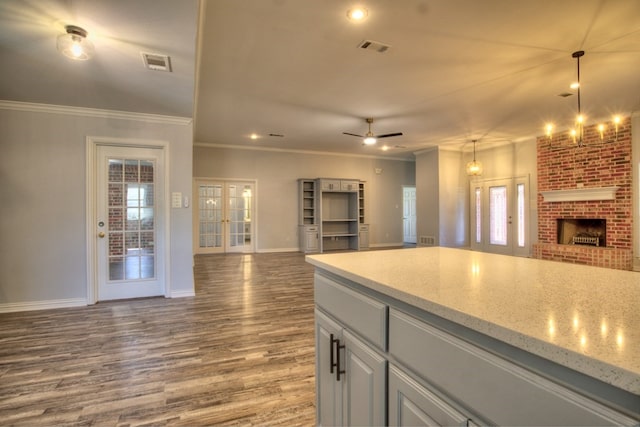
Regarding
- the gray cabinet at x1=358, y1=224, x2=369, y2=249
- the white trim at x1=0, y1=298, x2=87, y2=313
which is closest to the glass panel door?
the gray cabinet at x1=358, y1=224, x2=369, y2=249

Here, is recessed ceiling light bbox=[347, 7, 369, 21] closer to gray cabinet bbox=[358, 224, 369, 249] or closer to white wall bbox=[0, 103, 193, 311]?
white wall bbox=[0, 103, 193, 311]

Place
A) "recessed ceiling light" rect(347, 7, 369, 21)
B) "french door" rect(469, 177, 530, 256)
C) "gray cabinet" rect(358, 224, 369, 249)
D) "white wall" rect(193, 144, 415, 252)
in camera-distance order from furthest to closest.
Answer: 1. "gray cabinet" rect(358, 224, 369, 249)
2. "white wall" rect(193, 144, 415, 252)
3. "french door" rect(469, 177, 530, 256)
4. "recessed ceiling light" rect(347, 7, 369, 21)

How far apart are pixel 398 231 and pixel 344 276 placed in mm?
9202

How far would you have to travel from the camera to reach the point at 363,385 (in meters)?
1.25

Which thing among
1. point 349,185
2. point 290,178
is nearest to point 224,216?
point 290,178

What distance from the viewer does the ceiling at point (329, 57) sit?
2416mm

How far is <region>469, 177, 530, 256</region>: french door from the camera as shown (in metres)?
7.47

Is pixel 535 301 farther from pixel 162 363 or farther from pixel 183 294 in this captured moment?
pixel 183 294

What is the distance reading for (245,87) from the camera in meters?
4.33

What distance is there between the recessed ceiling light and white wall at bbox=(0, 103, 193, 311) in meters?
3.06

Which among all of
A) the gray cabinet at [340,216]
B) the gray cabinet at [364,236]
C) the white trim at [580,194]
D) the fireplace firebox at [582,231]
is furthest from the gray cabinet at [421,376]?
the gray cabinet at [364,236]

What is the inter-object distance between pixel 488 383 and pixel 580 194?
7202mm

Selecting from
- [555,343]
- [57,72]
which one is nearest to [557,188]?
[555,343]

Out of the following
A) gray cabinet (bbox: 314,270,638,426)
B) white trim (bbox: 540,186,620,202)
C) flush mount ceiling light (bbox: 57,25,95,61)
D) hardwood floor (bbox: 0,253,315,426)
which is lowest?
hardwood floor (bbox: 0,253,315,426)
